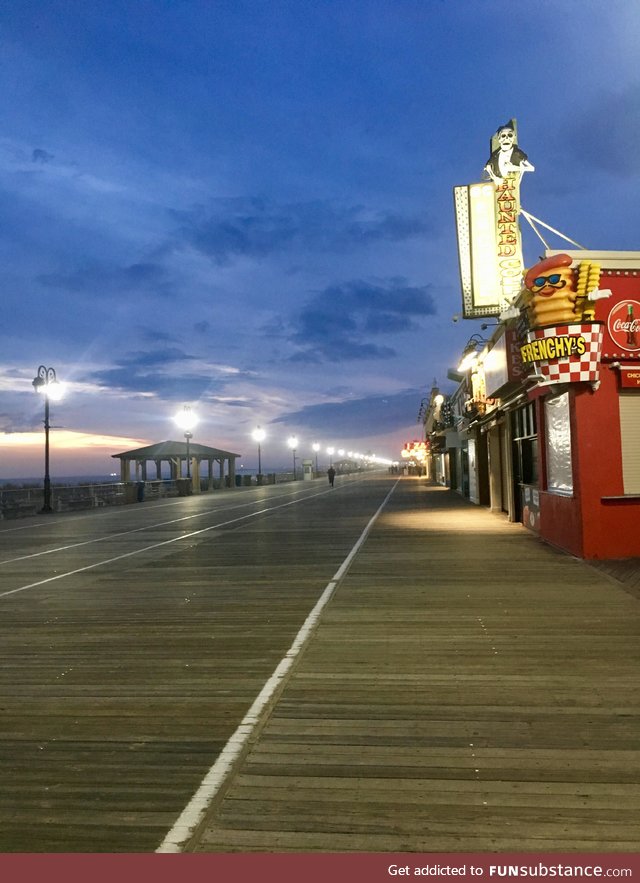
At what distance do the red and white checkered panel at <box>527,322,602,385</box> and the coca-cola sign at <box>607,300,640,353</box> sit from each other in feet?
1.75

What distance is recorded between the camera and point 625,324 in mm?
11242

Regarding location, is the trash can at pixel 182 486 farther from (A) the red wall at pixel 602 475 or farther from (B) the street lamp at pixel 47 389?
(A) the red wall at pixel 602 475

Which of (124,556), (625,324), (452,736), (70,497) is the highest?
(625,324)

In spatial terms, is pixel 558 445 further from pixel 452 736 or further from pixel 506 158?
pixel 452 736

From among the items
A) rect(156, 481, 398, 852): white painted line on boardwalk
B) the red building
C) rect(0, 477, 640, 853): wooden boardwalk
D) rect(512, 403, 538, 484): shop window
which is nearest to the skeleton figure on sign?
the red building

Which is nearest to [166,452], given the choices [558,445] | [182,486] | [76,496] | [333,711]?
[182,486]

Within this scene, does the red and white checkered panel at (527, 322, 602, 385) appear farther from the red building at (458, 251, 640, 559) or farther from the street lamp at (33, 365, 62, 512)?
the street lamp at (33, 365, 62, 512)

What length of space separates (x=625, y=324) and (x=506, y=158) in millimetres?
5760

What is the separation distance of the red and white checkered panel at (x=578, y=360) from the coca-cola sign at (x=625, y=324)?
1.75ft

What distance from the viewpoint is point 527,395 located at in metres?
14.3

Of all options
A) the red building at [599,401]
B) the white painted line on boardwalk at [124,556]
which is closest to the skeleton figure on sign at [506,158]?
the red building at [599,401]

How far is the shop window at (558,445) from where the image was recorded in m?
11.8

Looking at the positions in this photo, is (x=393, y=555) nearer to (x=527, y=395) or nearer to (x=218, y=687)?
(x=527, y=395)

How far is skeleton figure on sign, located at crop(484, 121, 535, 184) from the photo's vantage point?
1483 centimetres
